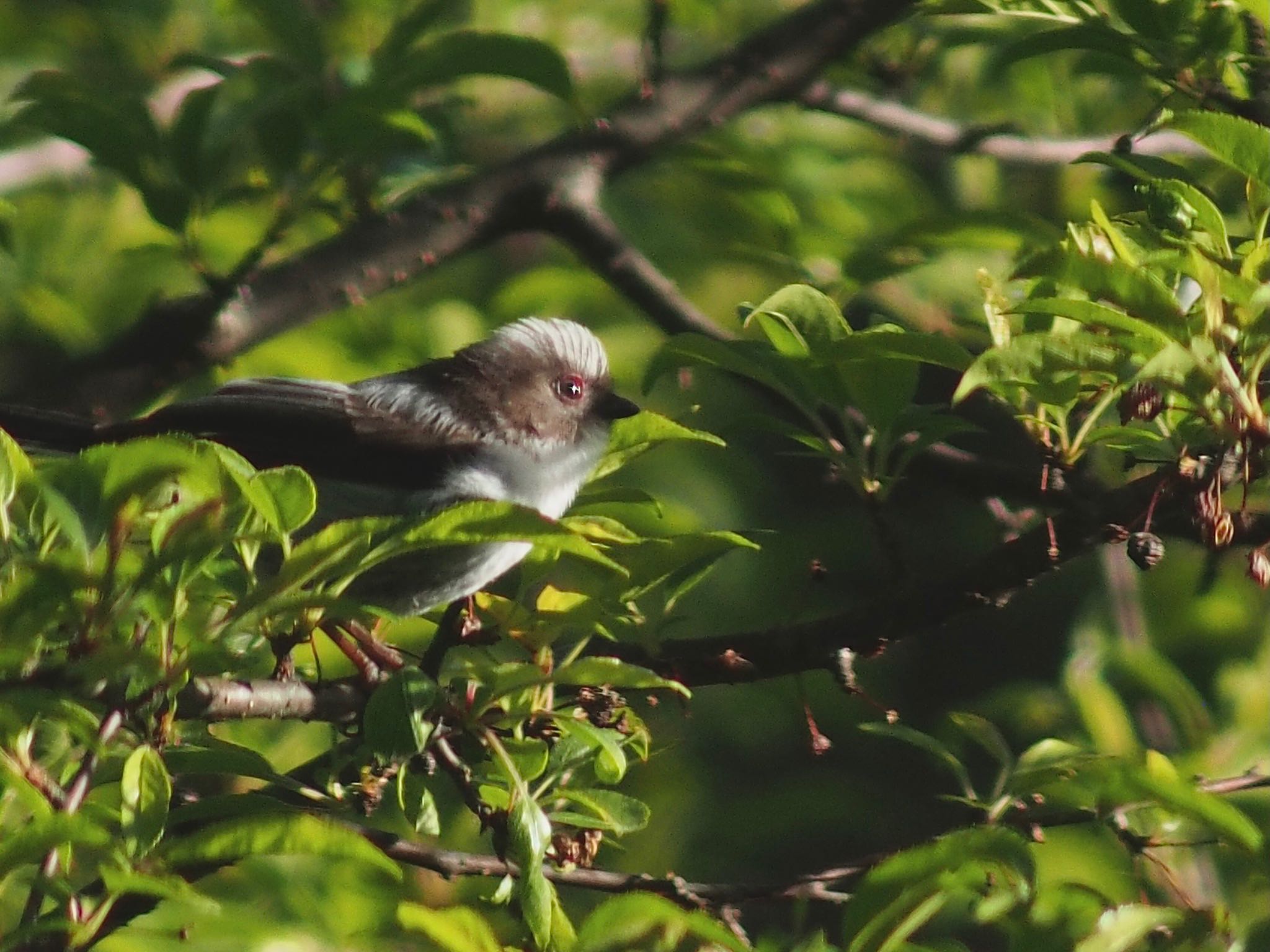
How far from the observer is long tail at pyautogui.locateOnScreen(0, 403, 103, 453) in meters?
3.23

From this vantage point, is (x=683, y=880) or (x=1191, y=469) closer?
(x=1191, y=469)

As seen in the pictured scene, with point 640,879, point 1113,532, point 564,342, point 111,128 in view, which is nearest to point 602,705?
point 640,879

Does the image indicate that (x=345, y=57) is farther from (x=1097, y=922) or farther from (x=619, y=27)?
(x=1097, y=922)

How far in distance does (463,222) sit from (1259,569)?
2400 millimetres

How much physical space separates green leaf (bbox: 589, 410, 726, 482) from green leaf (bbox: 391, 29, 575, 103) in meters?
0.91

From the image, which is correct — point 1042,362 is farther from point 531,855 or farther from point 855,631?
point 531,855

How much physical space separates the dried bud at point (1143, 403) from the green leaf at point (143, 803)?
1.28 m

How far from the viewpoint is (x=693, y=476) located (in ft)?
21.6

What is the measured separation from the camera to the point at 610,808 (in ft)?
7.31

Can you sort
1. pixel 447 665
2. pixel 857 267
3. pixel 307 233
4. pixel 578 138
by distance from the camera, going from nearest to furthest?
pixel 447 665
pixel 857 267
pixel 578 138
pixel 307 233

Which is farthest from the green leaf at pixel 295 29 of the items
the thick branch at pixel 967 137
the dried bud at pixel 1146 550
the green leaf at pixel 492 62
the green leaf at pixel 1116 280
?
the dried bud at pixel 1146 550

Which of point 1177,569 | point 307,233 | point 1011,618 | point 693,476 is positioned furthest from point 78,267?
point 1011,618

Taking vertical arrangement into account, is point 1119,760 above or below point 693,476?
above

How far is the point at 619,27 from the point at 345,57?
0.94 metres
